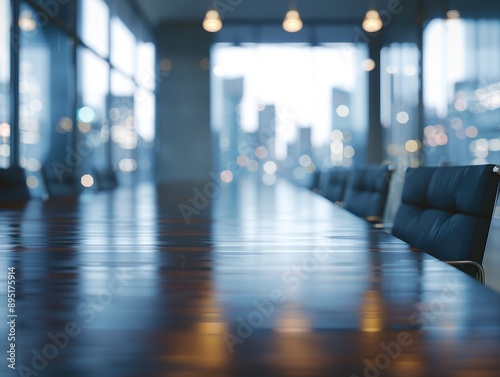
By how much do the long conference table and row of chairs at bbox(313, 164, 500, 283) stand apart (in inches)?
13.4


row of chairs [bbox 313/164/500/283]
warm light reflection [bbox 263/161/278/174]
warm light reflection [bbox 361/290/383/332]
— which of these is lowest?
warm light reflection [bbox 361/290/383/332]

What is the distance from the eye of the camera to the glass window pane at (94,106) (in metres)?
6.56

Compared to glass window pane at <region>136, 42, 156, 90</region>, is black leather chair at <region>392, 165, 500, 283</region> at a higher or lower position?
lower

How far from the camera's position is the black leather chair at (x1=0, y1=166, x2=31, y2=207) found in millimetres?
2813

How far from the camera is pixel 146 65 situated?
9.70 meters

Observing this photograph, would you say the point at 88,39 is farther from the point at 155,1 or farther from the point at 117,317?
the point at 117,317

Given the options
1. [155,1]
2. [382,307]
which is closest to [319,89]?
[155,1]

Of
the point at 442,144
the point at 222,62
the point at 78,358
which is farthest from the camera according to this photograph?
the point at 222,62

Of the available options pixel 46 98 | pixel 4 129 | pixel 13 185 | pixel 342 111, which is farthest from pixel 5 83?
pixel 342 111

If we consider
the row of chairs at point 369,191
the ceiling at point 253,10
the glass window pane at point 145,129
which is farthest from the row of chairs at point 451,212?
the glass window pane at point 145,129

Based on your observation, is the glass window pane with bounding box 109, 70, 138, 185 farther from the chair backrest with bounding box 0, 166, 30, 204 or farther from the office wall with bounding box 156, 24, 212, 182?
the chair backrest with bounding box 0, 166, 30, 204

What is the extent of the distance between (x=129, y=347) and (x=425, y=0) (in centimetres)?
860

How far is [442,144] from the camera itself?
283 inches

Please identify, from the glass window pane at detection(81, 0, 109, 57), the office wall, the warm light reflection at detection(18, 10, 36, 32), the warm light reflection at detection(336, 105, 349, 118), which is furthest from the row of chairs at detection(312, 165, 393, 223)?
the warm light reflection at detection(336, 105, 349, 118)
